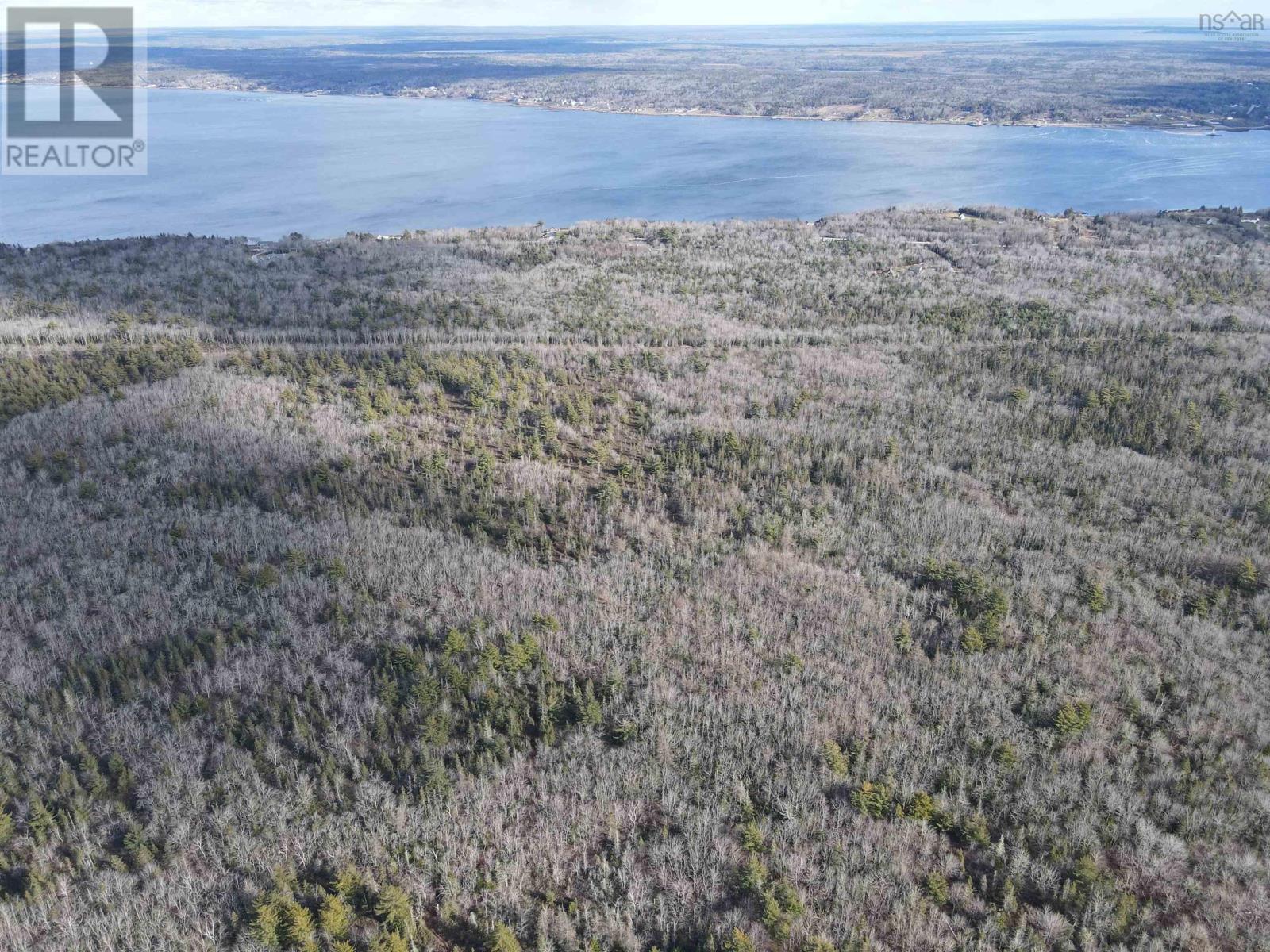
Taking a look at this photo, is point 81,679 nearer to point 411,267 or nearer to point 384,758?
point 384,758

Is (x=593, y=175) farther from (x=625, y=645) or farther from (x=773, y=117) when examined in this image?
(x=625, y=645)

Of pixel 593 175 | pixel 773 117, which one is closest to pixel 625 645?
pixel 593 175

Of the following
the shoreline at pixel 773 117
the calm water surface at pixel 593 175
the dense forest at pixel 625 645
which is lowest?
the dense forest at pixel 625 645

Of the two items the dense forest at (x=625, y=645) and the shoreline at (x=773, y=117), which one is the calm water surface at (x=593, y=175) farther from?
the dense forest at (x=625, y=645)

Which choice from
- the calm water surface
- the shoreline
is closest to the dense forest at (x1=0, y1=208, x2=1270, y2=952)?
the calm water surface

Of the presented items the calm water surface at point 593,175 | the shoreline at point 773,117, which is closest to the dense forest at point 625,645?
the calm water surface at point 593,175

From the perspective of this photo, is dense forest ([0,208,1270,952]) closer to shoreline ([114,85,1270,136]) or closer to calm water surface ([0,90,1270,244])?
calm water surface ([0,90,1270,244])
